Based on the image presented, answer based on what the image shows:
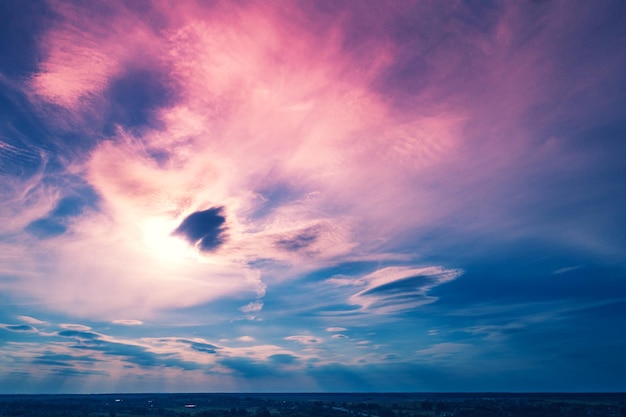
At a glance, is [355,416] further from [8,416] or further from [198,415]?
[8,416]

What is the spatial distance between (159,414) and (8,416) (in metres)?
68.4

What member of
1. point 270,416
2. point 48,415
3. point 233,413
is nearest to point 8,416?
point 48,415

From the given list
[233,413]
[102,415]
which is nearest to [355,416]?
[233,413]

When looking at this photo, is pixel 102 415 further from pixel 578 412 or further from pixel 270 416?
pixel 578 412

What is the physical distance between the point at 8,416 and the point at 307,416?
14198cm

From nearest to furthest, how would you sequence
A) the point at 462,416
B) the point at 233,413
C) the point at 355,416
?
the point at 462,416 → the point at 355,416 → the point at 233,413

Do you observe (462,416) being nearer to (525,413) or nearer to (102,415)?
(525,413)

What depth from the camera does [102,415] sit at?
179 m

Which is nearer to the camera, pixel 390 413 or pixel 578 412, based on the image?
pixel 578 412

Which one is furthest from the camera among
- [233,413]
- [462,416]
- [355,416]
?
[233,413]

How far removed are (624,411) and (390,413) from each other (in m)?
105

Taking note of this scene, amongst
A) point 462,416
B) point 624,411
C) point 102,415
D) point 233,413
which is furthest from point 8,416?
point 624,411

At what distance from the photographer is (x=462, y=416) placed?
16125 centimetres

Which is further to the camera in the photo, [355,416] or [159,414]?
[159,414]
